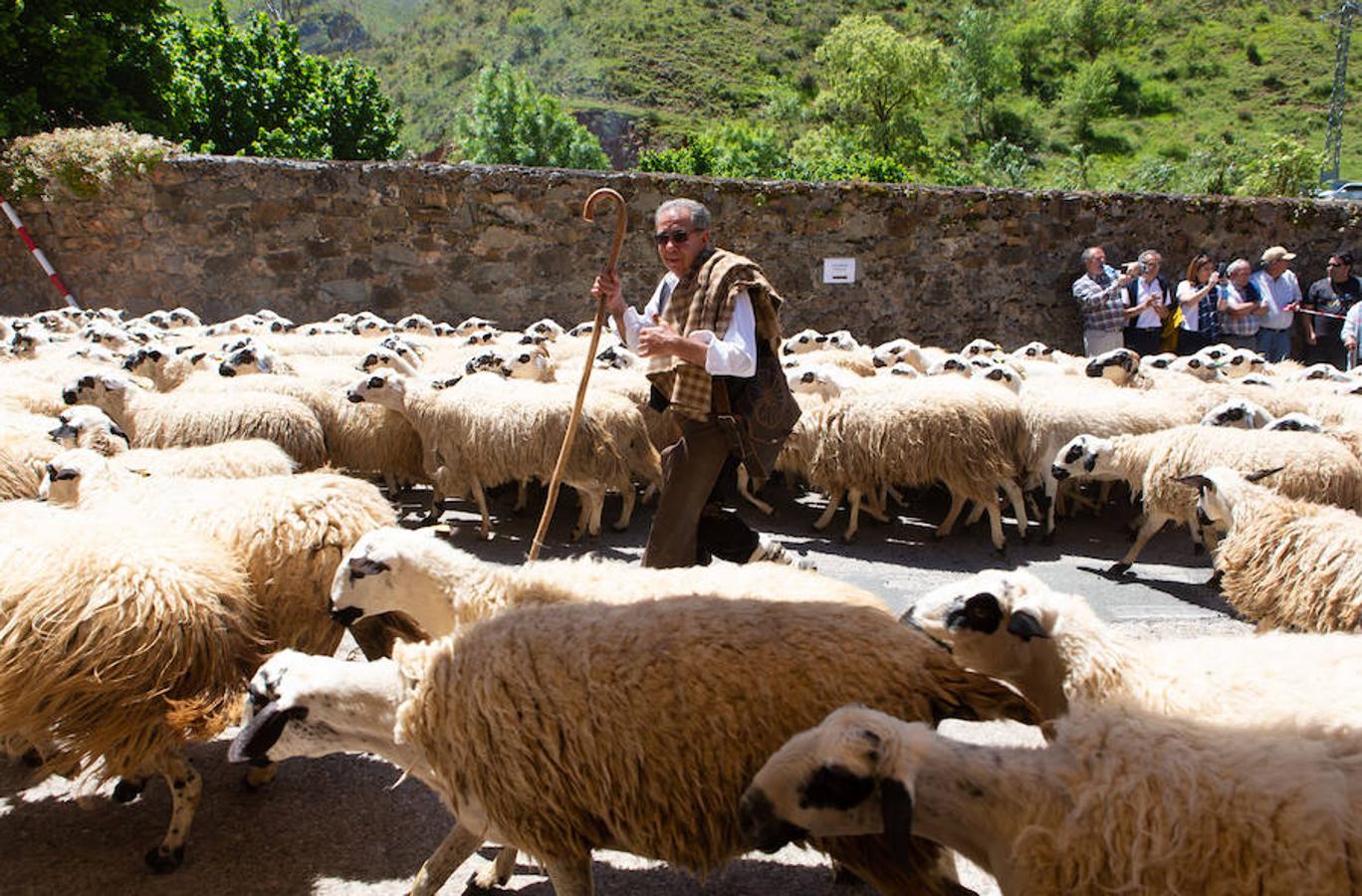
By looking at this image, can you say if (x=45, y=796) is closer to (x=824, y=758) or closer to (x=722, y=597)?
(x=722, y=597)

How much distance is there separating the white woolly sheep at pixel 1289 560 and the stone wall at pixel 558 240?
8.84 m

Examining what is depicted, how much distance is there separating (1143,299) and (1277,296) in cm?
177

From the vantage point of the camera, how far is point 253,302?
1251 centimetres

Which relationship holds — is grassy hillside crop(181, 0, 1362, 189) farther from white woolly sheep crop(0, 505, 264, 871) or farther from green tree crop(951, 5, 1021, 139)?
white woolly sheep crop(0, 505, 264, 871)

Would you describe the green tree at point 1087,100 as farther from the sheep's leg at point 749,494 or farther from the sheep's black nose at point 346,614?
the sheep's black nose at point 346,614

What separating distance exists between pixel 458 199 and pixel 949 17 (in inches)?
2851

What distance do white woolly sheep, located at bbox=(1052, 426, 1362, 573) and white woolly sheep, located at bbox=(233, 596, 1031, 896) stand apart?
342 cm

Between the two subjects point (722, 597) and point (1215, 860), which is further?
point (722, 597)

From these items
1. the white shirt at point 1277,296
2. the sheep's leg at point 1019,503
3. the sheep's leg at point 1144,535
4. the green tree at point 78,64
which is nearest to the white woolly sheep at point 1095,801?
the sheep's leg at point 1144,535

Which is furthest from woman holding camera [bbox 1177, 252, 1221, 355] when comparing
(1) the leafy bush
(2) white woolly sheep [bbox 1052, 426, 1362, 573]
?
(1) the leafy bush

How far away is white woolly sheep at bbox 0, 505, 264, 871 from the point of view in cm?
274

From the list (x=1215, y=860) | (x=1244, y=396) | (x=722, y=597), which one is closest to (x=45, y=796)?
(x=722, y=597)

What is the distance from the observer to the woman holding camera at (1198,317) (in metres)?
10.7

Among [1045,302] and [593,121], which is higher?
[593,121]
